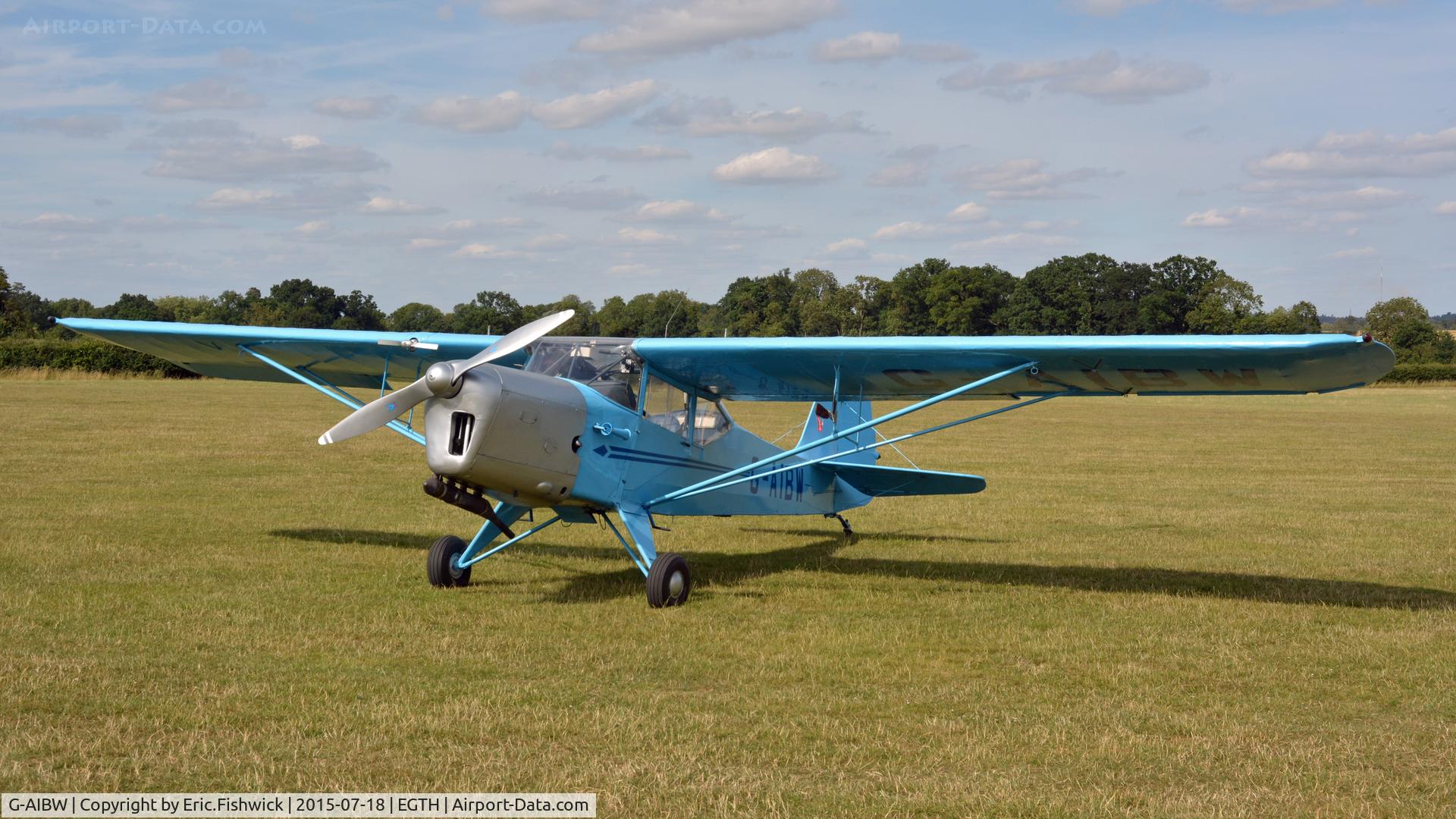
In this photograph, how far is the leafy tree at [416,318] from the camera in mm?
92625

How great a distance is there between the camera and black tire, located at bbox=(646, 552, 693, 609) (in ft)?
29.8

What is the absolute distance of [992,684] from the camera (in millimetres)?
7016

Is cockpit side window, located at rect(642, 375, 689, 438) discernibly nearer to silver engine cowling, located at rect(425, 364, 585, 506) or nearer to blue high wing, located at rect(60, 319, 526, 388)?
silver engine cowling, located at rect(425, 364, 585, 506)

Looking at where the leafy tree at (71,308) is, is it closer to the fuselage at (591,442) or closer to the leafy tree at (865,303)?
the leafy tree at (865,303)

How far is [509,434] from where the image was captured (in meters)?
8.24

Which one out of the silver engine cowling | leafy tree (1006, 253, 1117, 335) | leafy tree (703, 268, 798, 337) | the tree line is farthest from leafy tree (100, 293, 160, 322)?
the silver engine cowling

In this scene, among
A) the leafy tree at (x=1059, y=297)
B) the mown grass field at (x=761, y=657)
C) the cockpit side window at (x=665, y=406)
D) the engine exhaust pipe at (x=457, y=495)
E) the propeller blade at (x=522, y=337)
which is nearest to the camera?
the mown grass field at (x=761, y=657)

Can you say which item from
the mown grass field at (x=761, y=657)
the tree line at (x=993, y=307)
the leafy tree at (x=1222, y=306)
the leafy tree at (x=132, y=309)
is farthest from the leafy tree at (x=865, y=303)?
the mown grass field at (x=761, y=657)

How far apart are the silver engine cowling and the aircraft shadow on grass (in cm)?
112

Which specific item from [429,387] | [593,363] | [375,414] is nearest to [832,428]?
[593,363]

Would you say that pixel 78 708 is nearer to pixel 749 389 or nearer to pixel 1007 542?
pixel 749 389

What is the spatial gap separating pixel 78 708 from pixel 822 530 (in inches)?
358

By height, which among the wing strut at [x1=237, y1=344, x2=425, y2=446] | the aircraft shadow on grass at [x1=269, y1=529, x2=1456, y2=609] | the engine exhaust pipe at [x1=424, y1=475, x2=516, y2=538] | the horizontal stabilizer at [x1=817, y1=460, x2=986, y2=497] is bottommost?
the aircraft shadow on grass at [x1=269, y1=529, x2=1456, y2=609]

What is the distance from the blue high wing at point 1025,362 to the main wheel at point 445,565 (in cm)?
210
